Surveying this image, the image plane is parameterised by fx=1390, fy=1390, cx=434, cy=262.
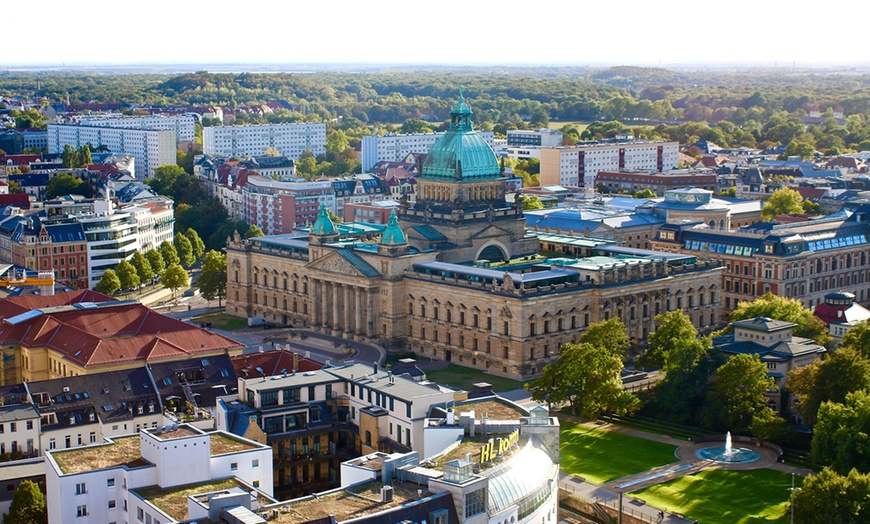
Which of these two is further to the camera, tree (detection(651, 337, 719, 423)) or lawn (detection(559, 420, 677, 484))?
tree (detection(651, 337, 719, 423))

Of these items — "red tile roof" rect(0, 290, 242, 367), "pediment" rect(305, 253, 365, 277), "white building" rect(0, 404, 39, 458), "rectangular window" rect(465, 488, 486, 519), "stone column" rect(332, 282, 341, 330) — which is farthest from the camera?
"stone column" rect(332, 282, 341, 330)

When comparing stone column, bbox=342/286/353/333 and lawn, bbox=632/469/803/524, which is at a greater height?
stone column, bbox=342/286/353/333

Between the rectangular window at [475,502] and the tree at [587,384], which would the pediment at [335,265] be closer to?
the tree at [587,384]

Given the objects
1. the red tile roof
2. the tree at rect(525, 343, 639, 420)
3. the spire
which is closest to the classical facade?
the spire

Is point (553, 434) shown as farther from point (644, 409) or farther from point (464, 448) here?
point (644, 409)

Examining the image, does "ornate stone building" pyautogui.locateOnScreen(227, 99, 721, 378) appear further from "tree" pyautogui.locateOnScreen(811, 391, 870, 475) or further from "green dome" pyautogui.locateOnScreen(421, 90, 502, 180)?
"tree" pyautogui.locateOnScreen(811, 391, 870, 475)

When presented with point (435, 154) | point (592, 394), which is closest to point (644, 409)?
point (592, 394)
